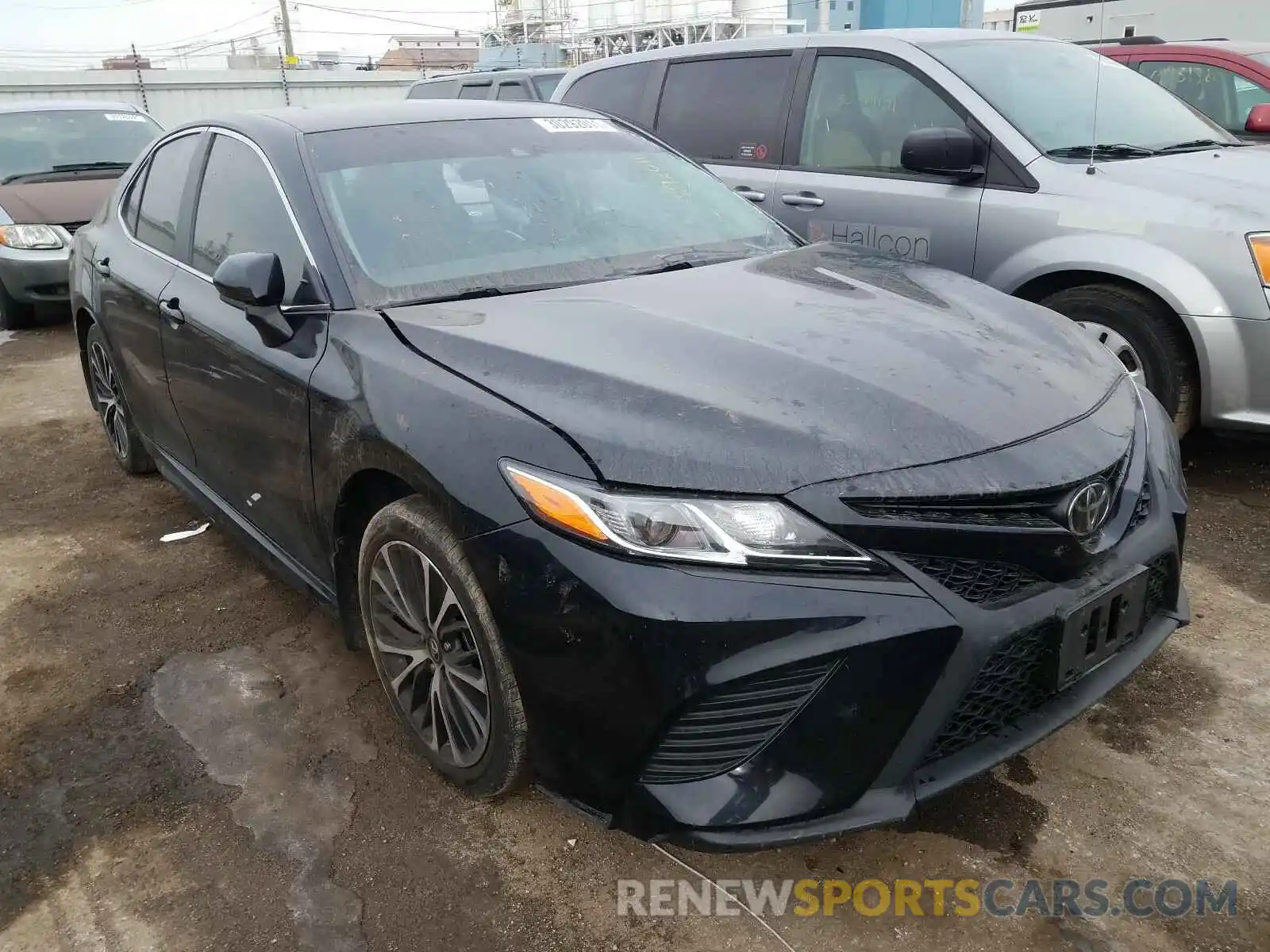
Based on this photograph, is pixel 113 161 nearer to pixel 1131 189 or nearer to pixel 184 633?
pixel 184 633

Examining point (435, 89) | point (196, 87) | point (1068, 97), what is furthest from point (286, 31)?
point (1068, 97)

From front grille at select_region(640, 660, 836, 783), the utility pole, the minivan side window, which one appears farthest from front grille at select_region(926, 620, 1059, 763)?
the utility pole

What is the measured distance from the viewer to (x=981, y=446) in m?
1.94

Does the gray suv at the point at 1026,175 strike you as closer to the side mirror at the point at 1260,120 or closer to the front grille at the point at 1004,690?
the side mirror at the point at 1260,120

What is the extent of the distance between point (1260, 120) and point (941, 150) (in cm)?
261

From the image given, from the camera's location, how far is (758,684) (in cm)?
178

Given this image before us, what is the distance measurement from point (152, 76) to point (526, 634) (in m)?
27.9

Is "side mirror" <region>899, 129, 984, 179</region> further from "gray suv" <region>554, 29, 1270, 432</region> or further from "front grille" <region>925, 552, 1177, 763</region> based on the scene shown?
"front grille" <region>925, 552, 1177, 763</region>

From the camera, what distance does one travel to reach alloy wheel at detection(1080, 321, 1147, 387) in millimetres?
3896

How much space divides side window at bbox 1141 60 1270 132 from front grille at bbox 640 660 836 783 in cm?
645

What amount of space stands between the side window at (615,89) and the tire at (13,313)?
496 cm

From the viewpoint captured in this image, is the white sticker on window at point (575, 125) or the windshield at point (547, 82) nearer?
the white sticker on window at point (575, 125)

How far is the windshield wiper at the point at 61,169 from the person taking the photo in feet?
27.1

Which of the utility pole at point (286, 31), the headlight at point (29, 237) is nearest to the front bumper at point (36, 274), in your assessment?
the headlight at point (29, 237)
